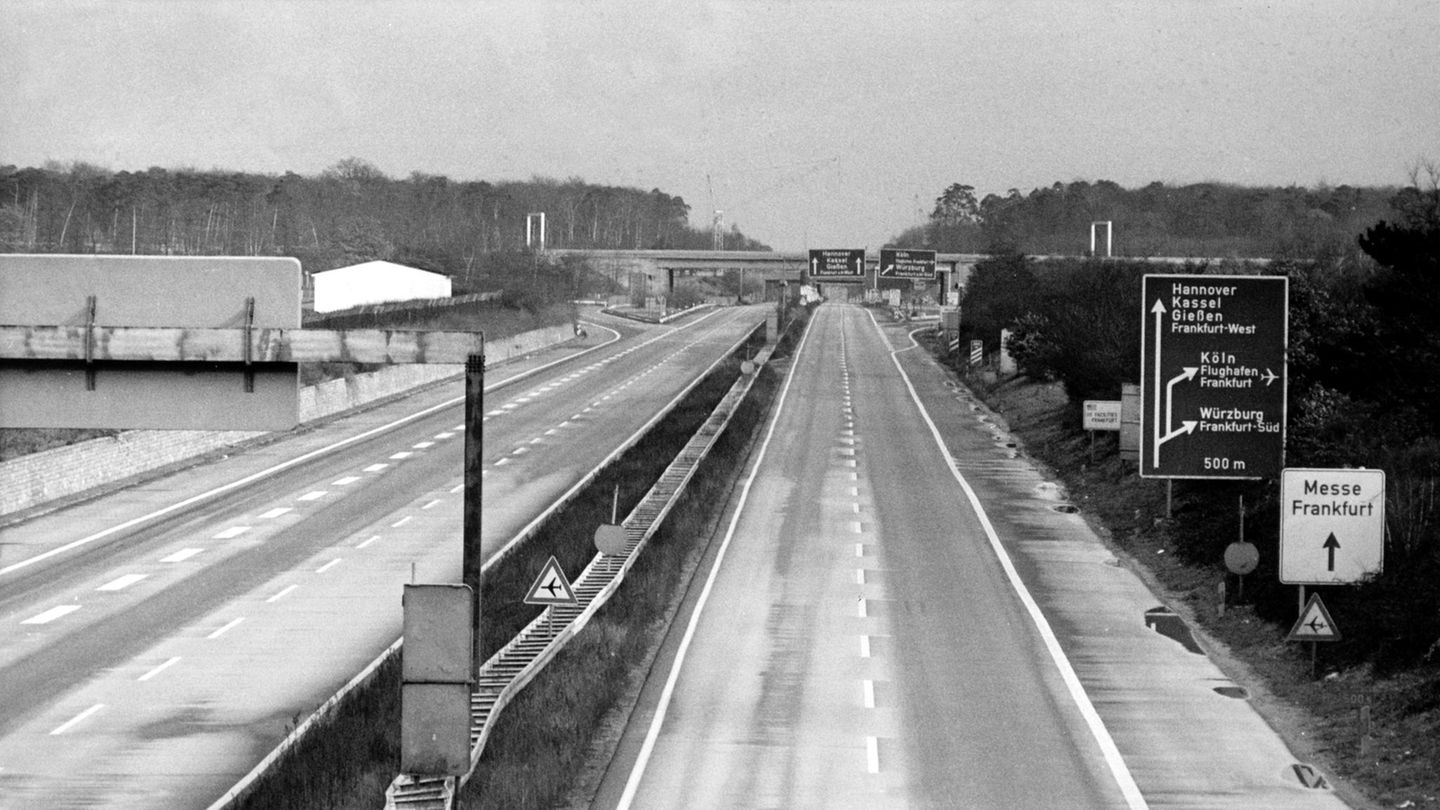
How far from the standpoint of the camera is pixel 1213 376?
103ft

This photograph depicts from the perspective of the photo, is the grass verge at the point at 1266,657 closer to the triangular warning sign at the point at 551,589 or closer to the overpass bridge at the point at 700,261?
the triangular warning sign at the point at 551,589

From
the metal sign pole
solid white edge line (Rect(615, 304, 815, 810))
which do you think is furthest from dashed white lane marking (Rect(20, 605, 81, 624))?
the metal sign pole

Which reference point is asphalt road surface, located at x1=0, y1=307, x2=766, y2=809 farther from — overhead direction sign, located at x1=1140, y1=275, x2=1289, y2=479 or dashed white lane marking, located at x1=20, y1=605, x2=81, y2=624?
overhead direction sign, located at x1=1140, y1=275, x2=1289, y2=479

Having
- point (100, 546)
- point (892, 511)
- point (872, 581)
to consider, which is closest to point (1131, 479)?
point (892, 511)

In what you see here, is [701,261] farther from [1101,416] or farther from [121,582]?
[121,582]

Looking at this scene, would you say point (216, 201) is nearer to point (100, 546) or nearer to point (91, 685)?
point (100, 546)

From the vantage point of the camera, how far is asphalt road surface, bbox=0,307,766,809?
23.5m

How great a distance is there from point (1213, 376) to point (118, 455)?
1320 inches

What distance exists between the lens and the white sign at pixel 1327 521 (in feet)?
85.3

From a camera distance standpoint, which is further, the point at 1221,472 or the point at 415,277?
the point at 415,277

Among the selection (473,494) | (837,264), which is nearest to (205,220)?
(837,264)

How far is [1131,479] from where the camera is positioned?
1882 inches

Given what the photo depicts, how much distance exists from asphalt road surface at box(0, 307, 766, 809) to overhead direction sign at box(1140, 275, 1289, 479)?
48.7ft

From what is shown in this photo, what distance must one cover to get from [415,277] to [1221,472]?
306 feet
